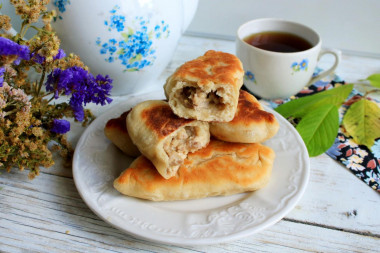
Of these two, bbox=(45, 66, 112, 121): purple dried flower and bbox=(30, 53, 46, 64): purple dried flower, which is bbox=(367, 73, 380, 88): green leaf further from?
bbox=(30, 53, 46, 64): purple dried flower

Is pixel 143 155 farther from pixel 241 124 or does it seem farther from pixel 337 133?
pixel 337 133

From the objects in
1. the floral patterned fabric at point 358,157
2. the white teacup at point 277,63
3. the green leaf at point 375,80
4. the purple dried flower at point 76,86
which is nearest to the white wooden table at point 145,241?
the floral patterned fabric at point 358,157

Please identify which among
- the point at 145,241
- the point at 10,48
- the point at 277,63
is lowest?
the point at 145,241

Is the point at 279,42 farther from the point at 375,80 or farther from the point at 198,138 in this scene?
the point at 198,138

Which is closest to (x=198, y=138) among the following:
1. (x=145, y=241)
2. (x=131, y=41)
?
(x=145, y=241)

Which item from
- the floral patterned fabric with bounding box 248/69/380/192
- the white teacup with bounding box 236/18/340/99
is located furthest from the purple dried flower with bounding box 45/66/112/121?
the floral patterned fabric with bounding box 248/69/380/192
